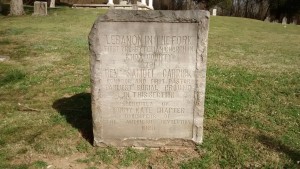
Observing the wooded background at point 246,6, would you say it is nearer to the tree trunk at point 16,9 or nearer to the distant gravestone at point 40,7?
the tree trunk at point 16,9

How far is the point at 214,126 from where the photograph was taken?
552cm

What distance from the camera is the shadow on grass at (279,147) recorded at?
461cm

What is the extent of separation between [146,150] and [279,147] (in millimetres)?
2002

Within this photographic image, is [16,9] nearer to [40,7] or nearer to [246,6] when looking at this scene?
[40,7]

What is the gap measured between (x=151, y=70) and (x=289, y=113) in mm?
3014

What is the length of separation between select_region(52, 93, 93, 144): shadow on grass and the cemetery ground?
0.06ft

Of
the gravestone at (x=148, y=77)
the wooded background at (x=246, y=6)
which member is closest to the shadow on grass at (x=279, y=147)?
the gravestone at (x=148, y=77)

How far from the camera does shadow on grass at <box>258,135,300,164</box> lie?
182 inches

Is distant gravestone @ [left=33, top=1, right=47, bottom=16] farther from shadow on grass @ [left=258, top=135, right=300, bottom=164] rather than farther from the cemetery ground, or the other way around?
shadow on grass @ [left=258, top=135, right=300, bottom=164]

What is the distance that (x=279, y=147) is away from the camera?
4875mm

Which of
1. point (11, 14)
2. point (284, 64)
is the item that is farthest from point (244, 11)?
point (284, 64)

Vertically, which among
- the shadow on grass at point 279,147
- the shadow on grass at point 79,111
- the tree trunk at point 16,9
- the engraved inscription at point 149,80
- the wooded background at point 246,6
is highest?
the wooded background at point 246,6

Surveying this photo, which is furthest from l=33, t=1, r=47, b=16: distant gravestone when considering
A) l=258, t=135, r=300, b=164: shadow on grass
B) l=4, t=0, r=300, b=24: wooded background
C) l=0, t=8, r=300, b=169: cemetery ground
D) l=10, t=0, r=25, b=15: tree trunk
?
l=258, t=135, r=300, b=164: shadow on grass

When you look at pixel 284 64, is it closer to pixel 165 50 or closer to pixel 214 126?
pixel 214 126
